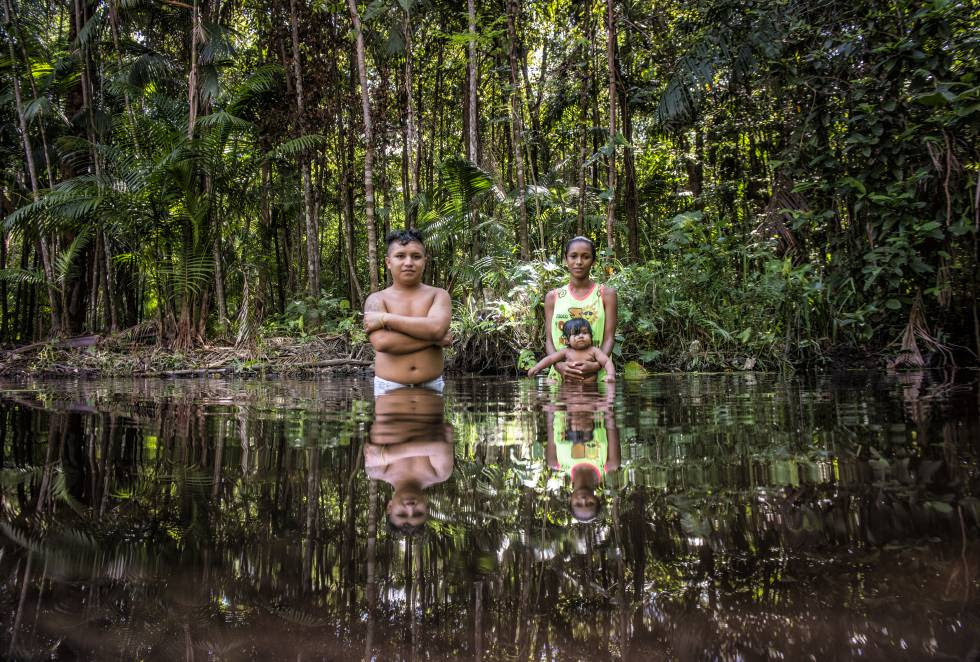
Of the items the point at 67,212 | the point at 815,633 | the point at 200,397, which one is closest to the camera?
the point at 815,633

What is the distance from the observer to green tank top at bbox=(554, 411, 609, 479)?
1.31 metres

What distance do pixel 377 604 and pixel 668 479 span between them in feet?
2.35

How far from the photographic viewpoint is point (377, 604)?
625mm

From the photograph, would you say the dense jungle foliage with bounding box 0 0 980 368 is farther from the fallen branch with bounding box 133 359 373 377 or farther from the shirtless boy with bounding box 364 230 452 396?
the shirtless boy with bounding box 364 230 452 396

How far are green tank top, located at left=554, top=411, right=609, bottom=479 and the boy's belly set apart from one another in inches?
58.1

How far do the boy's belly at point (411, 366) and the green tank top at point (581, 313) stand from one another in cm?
136

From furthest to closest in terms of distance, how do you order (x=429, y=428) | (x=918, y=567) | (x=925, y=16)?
(x=925, y=16) < (x=429, y=428) < (x=918, y=567)

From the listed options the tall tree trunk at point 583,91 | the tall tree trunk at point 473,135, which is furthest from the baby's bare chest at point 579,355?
the tall tree trunk at point 583,91

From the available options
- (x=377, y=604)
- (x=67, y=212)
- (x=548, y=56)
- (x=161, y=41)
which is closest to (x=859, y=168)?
(x=377, y=604)

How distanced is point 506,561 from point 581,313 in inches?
147

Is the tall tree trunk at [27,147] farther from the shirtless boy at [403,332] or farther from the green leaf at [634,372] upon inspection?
the green leaf at [634,372]

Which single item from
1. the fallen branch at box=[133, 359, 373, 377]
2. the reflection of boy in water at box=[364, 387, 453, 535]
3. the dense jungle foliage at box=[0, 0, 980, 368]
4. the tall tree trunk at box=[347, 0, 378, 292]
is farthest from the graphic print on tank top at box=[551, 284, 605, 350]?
the tall tree trunk at box=[347, 0, 378, 292]

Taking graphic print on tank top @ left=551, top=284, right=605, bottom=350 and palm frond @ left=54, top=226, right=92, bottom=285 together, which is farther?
palm frond @ left=54, top=226, right=92, bottom=285

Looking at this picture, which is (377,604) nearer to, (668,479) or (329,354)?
(668,479)
